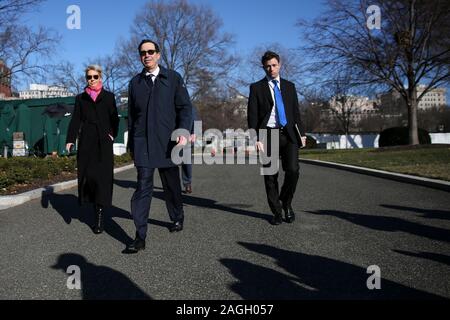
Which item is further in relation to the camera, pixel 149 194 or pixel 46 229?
pixel 46 229

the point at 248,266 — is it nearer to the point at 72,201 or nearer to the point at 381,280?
the point at 381,280

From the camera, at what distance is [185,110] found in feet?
15.4

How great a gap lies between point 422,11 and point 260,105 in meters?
21.6

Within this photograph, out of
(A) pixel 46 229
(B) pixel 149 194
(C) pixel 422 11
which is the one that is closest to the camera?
(B) pixel 149 194

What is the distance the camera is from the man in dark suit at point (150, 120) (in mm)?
4457

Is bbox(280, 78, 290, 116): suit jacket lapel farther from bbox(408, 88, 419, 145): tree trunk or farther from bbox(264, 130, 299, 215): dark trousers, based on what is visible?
bbox(408, 88, 419, 145): tree trunk

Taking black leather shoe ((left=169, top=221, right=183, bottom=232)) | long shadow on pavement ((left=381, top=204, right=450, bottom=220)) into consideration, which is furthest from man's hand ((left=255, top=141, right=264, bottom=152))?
long shadow on pavement ((left=381, top=204, right=450, bottom=220))

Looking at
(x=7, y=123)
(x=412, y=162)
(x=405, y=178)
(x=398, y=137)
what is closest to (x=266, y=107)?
(x=405, y=178)

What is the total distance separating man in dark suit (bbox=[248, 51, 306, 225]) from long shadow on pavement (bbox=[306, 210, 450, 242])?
780 millimetres

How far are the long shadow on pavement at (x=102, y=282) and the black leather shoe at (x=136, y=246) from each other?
411 mm

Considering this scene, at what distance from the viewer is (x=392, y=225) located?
17.0 ft

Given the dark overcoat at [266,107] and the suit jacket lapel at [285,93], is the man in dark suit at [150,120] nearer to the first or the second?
the dark overcoat at [266,107]
